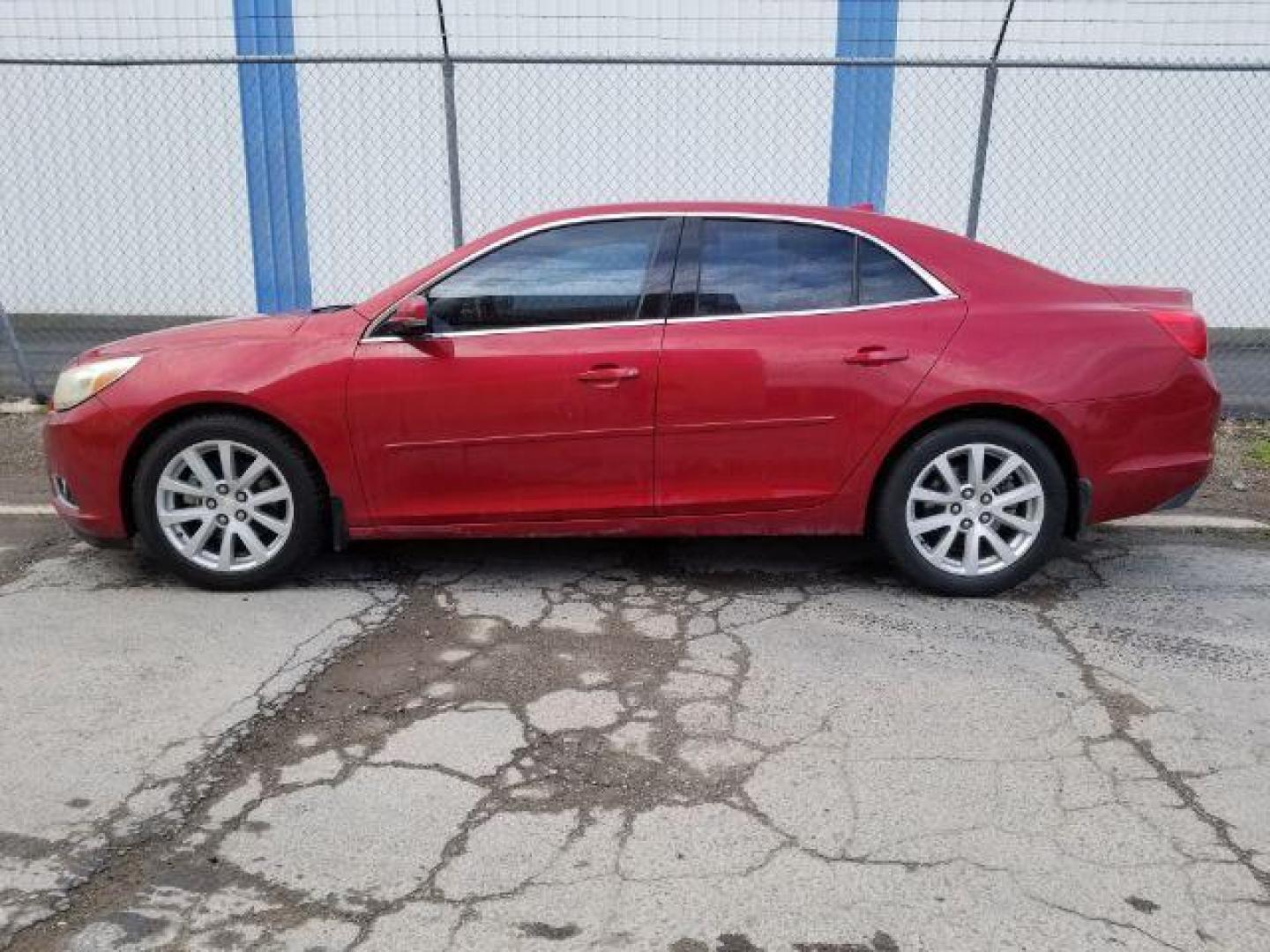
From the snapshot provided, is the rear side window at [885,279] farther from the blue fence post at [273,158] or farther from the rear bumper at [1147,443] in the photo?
the blue fence post at [273,158]

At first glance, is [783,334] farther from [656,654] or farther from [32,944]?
[32,944]

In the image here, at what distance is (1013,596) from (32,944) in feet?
11.7

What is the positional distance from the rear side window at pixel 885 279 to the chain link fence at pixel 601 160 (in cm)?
587

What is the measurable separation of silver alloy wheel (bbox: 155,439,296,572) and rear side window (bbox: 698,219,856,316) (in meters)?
1.84

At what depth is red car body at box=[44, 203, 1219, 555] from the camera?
4234 mm

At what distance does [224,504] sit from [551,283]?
1.57 metres

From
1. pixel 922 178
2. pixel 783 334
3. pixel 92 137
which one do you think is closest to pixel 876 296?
pixel 783 334

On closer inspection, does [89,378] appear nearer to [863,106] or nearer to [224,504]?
[224,504]

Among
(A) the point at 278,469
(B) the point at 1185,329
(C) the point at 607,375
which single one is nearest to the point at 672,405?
(C) the point at 607,375

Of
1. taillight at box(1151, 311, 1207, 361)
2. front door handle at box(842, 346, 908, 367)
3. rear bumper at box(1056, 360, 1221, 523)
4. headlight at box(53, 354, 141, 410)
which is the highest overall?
taillight at box(1151, 311, 1207, 361)

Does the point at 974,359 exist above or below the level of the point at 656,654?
above

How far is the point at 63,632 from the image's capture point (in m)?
4.06

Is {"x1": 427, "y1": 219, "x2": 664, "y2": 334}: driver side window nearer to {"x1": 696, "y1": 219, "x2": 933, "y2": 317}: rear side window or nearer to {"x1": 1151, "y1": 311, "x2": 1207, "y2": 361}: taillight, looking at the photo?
{"x1": 696, "y1": 219, "x2": 933, "y2": 317}: rear side window

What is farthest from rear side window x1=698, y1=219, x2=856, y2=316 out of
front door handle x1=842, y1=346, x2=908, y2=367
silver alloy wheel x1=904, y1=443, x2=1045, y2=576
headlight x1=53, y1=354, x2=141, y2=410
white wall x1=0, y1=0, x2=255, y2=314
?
white wall x1=0, y1=0, x2=255, y2=314
